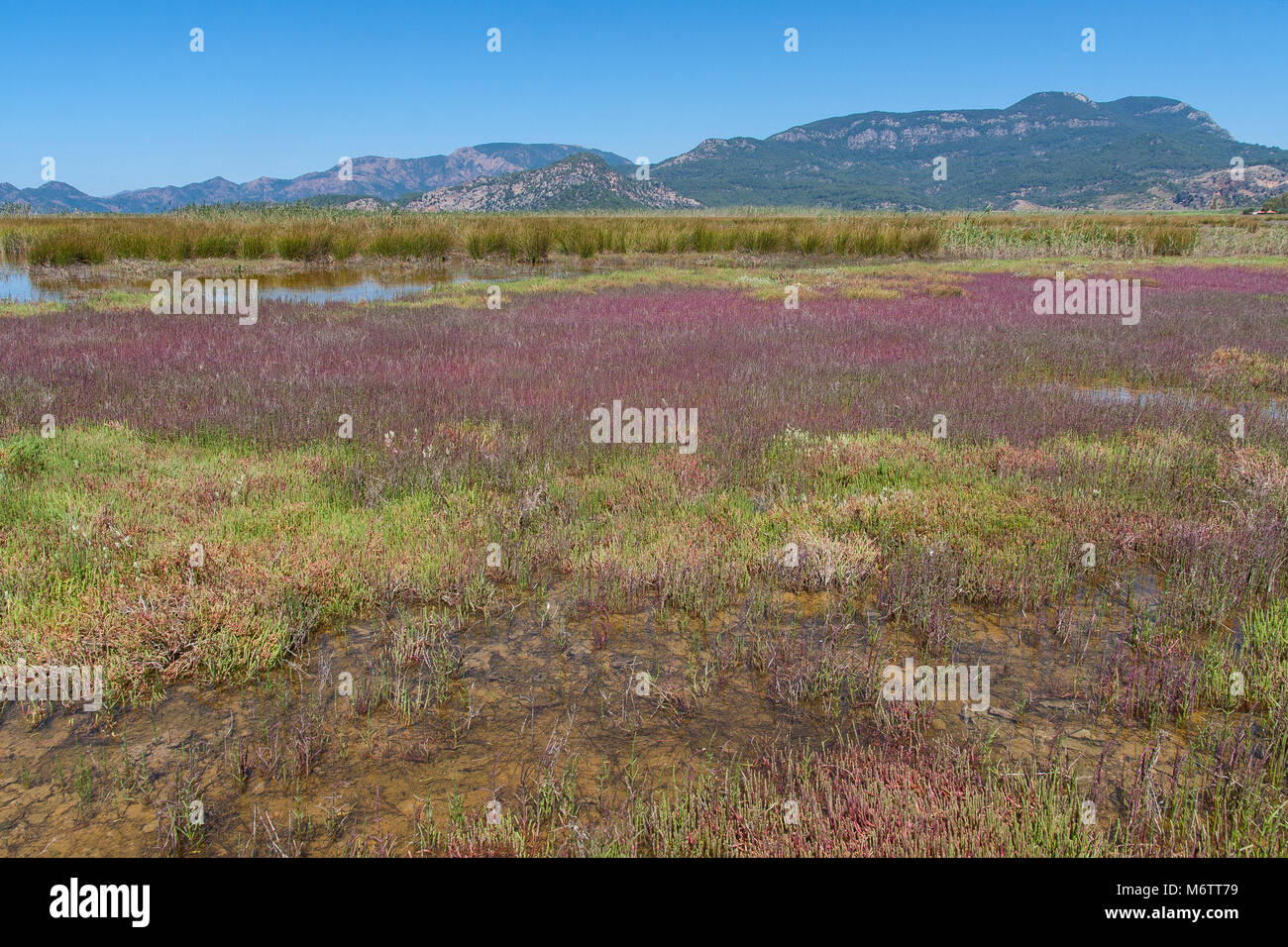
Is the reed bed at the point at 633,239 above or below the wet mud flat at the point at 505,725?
above

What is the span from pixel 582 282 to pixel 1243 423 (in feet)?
60.4

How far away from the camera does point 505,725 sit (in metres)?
3.58

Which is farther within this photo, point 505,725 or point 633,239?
point 633,239

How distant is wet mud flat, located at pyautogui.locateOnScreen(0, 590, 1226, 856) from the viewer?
2881 mm

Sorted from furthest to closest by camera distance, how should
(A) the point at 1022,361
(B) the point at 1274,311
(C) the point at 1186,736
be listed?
(B) the point at 1274,311, (A) the point at 1022,361, (C) the point at 1186,736

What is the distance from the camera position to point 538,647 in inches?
170

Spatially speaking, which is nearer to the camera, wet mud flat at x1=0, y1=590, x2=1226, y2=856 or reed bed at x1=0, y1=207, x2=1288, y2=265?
wet mud flat at x1=0, y1=590, x2=1226, y2=856

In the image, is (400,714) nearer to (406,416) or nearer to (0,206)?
(406,416)

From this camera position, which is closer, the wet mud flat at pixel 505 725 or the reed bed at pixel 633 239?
the wet mud flat at pixel 505 725

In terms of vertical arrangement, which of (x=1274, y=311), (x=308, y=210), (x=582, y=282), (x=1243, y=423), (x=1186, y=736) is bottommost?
(x=1186, y=736)

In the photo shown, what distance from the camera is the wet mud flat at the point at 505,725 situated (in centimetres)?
288

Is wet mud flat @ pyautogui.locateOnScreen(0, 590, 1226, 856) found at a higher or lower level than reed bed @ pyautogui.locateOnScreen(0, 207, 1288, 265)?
lower
